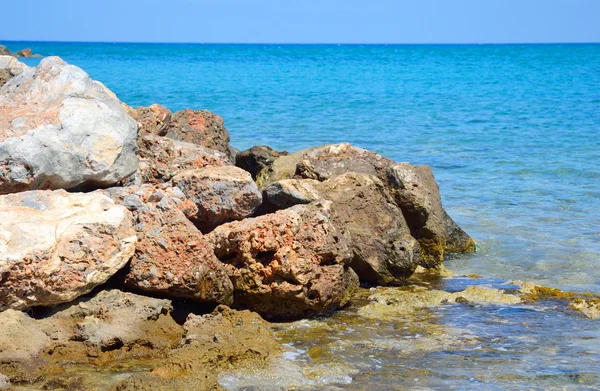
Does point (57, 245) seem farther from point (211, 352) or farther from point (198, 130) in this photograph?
point (198, 130)

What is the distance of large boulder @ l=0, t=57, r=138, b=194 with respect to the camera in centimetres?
619

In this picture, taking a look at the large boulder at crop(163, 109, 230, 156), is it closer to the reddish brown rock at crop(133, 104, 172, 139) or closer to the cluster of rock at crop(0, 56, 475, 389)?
the reddish brown rock at crop(133, 104, 172, 139)

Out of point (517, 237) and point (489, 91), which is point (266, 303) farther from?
point (489, 91)

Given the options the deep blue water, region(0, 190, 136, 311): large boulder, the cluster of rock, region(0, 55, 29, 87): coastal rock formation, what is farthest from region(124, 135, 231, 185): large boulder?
the deep blue water

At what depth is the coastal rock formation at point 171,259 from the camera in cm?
591

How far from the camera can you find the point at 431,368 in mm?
5414

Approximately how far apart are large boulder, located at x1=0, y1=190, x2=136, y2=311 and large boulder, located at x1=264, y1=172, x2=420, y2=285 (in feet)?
6.01

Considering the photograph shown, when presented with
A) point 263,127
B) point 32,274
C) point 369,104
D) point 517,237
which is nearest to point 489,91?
point 369,104

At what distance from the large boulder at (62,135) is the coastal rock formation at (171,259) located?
49 cm

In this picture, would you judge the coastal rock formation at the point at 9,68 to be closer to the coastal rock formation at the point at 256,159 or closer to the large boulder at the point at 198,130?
the large boulder at the point at 198,130

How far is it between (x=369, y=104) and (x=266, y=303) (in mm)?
23588

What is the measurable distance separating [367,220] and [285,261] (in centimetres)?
156

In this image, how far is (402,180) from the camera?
8031mm

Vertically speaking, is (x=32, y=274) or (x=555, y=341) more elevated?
(x=32, y=274)
